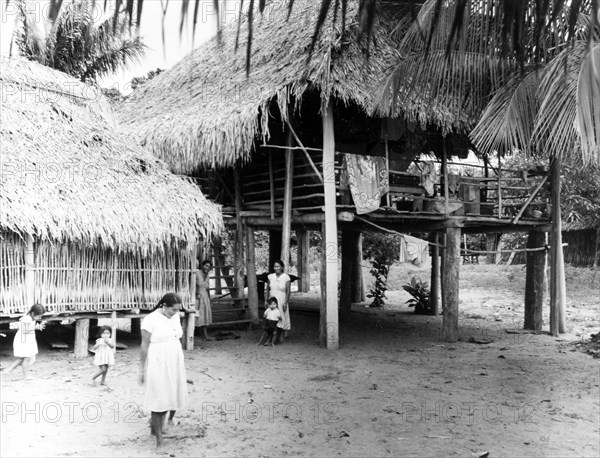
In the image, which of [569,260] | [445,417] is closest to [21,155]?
[445,417]

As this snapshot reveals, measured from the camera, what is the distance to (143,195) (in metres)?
9.38

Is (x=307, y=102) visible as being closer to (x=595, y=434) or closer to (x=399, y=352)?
(x=399, y=352)

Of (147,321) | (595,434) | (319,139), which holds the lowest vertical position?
(595,434)

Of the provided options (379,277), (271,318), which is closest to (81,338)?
(271,318)

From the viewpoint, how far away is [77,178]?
29.7 feet

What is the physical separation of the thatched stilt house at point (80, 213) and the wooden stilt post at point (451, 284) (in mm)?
4015

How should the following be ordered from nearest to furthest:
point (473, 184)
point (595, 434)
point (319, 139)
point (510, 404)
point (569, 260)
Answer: point (595, 434) → point (510, 404) → point (473, 184) → point (319, 139) → point (569, 260)

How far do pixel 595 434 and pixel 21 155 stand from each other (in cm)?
766

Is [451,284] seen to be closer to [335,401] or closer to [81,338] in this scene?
[335,401]

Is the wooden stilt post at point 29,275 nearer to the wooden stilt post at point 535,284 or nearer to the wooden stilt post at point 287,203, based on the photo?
the wooden stilt post at point 287,203

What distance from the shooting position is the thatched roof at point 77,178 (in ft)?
26.8

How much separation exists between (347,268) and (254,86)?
5.63 meters

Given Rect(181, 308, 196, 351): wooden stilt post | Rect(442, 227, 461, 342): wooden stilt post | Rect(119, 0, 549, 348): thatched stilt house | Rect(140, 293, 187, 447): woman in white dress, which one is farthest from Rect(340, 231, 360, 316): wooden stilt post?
Rect(140, 293, 187, 447): woman in white dress

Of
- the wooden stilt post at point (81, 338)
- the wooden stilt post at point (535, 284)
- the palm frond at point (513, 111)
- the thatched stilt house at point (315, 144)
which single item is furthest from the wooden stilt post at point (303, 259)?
the palm frond at point (513, 111)
